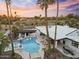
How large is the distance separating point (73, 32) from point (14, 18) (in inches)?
1806

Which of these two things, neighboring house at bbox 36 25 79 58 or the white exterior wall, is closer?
neighboring house at bbox 36 25 79 58

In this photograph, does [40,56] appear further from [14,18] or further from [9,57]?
[14,18]

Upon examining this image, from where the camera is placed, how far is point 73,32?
31.0 metres

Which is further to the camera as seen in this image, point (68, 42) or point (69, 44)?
point (68, 42)

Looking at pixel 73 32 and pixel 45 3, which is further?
pixel 73 32

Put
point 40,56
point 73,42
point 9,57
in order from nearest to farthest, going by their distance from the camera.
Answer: point 9,57 < point 40,56 < point 73,42

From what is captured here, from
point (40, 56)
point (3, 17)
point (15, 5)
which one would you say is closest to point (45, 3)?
point (40, 56)

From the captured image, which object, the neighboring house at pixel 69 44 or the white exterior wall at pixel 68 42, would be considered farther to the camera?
the white exterior wall at pixel 68 42

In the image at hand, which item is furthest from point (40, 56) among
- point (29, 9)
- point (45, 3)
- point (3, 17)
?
point (29, 9)

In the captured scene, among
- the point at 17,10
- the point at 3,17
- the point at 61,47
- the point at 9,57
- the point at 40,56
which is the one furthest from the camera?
the point at 17,10

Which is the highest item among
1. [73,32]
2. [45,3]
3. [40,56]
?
[45,3]

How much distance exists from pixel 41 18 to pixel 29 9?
7.73 m

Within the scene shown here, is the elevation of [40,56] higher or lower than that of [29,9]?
lower

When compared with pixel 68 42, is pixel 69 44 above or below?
below
